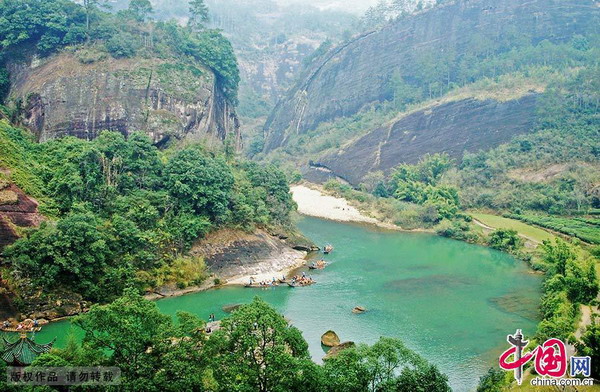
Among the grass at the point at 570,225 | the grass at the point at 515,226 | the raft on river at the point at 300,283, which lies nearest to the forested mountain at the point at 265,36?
the grass at the point at 515,226

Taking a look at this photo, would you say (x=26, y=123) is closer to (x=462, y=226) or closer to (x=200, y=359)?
(x=200, y=359)

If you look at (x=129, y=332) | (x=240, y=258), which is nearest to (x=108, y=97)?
(x=240, y=258)

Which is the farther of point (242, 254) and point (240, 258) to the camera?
point (242, 254)

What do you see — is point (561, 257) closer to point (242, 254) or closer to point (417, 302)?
point (417, 302)

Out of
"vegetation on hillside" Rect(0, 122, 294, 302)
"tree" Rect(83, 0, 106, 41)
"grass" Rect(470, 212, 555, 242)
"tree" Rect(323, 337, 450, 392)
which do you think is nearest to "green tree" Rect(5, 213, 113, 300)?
"vegetation on hillside" Rect(0, 122, 294, 302)

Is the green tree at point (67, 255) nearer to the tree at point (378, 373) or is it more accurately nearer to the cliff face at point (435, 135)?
the tree at point (378, 373)

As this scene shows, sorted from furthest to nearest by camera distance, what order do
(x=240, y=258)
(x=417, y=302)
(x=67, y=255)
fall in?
(x=240, y=258) → (x=417, y=302) → (x=67, y=255)

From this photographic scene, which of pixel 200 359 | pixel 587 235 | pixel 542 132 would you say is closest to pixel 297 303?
pixel 200 359

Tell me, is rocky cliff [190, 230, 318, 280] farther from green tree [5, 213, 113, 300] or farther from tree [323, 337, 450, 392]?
tree [323, 337, 450, 392]
